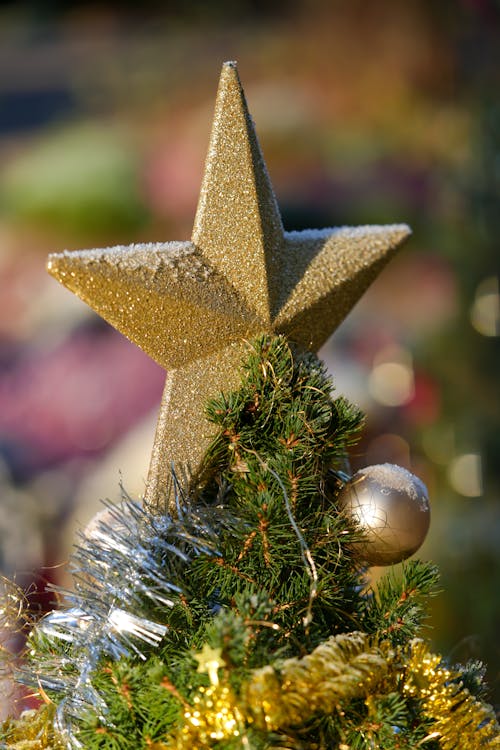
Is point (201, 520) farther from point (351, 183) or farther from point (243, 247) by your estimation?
point (351, 183)

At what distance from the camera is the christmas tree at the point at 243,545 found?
1.15 feet

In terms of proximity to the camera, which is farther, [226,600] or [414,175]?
[414,175]

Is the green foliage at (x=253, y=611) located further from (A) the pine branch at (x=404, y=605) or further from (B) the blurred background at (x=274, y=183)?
(B) the blurred background at (x=274, y=183)

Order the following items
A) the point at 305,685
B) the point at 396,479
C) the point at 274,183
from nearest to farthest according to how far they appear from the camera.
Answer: the point at 305,685, the point at 396,479, the point at 274,183

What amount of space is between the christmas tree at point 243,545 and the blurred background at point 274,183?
2.98 ft

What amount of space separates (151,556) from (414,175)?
1487 millimetres

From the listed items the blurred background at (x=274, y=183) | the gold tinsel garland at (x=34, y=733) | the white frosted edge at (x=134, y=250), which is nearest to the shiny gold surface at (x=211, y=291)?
the white frosted edge at (x=134, y=250)

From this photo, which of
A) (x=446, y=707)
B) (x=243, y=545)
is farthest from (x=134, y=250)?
(x=446, y=707)

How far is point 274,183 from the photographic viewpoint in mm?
1688

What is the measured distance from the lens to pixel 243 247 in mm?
465

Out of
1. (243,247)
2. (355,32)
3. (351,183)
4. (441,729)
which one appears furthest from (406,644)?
(355,32)

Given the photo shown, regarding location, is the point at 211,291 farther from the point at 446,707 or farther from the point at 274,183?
the point at 274,183

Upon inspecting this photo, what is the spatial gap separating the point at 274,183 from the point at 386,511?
1347 mm

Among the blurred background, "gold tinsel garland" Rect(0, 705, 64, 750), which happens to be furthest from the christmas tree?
the blurred background
